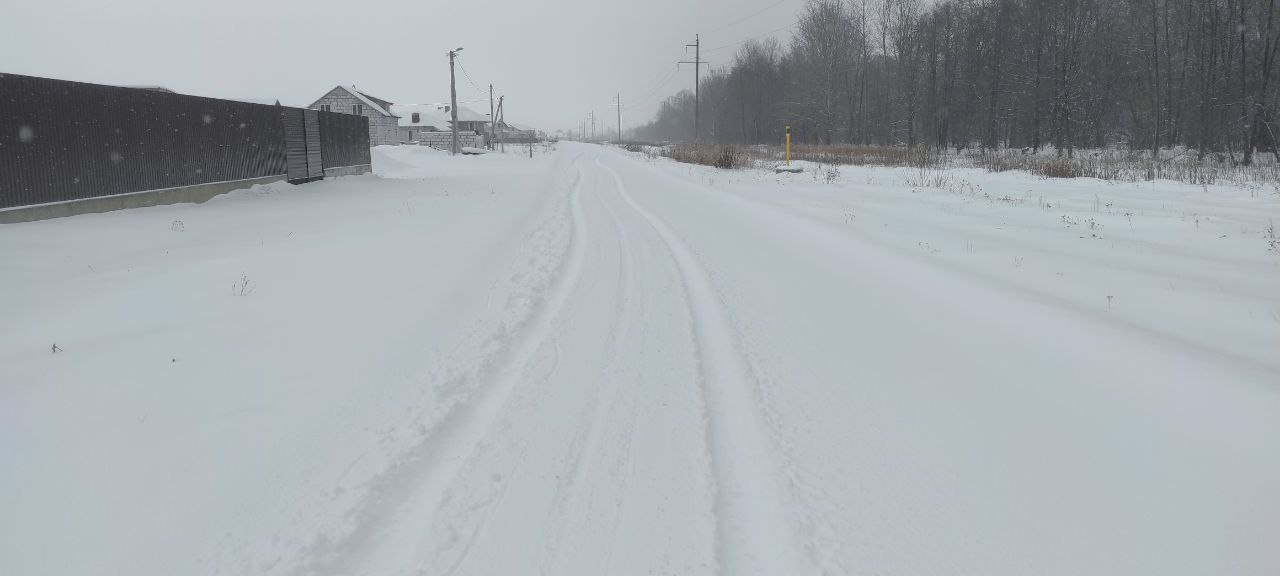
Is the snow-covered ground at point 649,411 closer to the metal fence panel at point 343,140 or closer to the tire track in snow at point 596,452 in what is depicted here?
the tire track in snow at point 596,452

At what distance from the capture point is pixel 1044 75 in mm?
37406

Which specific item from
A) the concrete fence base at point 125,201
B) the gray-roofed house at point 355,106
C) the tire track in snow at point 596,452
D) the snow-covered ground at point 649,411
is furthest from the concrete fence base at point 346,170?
the gray-roofed house at point 355,106

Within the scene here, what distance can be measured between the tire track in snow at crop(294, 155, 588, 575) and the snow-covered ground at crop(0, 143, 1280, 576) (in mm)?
18

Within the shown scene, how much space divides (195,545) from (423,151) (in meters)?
45.6

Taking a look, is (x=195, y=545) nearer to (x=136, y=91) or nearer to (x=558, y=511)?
(x=558, y=511)

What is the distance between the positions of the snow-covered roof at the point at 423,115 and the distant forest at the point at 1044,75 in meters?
44.9

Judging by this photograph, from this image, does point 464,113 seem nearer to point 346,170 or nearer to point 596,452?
point 346,170

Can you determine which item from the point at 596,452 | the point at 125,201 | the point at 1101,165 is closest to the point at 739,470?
the point at 596,452

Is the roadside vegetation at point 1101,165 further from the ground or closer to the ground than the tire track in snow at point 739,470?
further from the ground

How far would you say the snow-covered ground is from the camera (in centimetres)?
255

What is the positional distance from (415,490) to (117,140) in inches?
514

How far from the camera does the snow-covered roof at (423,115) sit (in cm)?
8481

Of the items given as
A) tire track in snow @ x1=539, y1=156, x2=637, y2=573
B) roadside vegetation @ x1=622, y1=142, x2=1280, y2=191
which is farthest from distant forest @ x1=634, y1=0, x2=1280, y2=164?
tire track in snow @ x1=539, y1=156, x2=637, y2=573

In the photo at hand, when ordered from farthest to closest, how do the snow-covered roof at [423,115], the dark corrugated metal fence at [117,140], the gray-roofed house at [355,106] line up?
1. the snow-covered roof at [423,115]
2. the gray-roofed house at [355,106]
3. the dark corrugated metal fence at [117,140]
